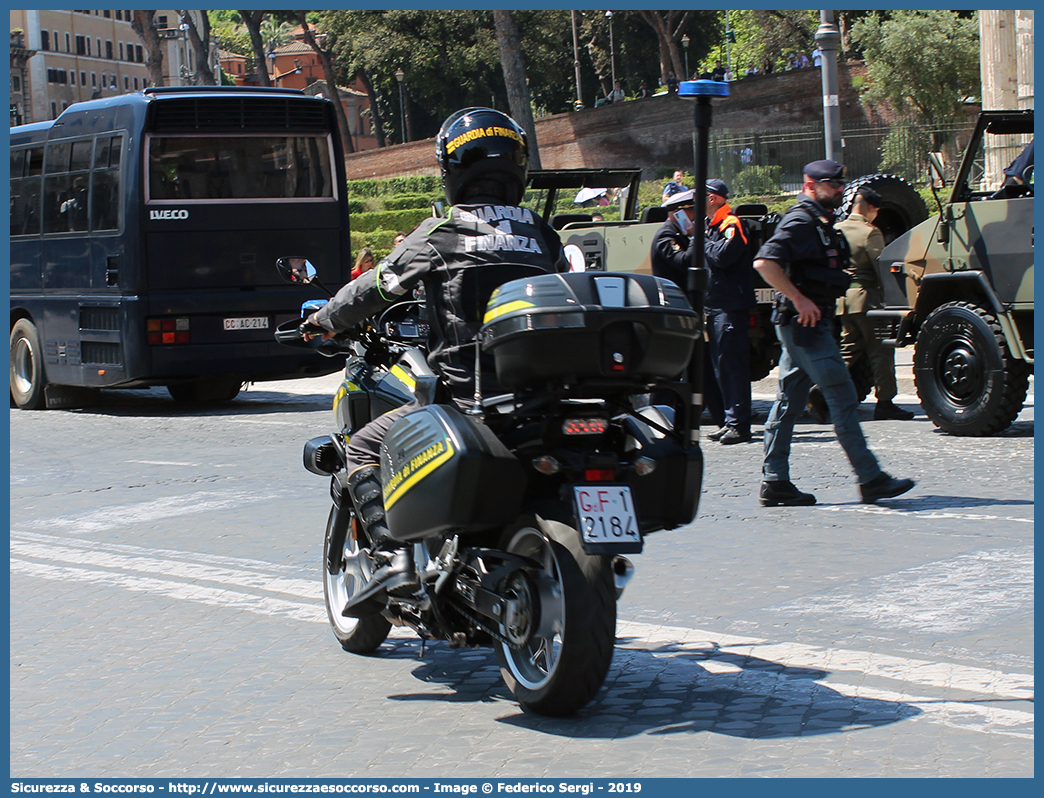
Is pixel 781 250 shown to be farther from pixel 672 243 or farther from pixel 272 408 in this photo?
pixel 272 408

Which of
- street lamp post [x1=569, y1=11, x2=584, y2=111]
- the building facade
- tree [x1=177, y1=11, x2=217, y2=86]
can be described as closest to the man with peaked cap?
tree [x1=177, y1=11, x2=217, y2=86]

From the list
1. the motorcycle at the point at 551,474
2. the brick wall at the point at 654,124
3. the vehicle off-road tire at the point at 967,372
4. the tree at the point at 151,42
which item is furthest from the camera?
the brick wall at the point at 654,124

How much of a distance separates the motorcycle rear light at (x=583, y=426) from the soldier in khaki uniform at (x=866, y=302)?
7.55 metres

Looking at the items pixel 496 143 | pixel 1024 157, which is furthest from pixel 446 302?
pixel 1024 157

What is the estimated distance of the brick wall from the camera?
58406 millimetres

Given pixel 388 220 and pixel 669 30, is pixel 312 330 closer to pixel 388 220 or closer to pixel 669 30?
pixel 388 220

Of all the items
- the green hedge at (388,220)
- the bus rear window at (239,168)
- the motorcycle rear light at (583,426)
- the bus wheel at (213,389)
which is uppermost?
the green hedge at (388,220)

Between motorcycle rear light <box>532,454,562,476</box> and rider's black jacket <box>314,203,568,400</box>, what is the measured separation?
1.04 ft

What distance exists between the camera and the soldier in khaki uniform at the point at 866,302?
463 inches

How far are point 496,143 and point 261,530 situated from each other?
12.3 feet

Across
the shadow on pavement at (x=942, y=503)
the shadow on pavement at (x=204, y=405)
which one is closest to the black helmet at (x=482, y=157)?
the shadow on pavement at (x=942, y=503)

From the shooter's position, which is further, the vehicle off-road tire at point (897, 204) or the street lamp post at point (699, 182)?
the vehicle off-road tire at point (897, 204)

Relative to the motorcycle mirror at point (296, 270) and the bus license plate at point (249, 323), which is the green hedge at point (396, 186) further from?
the motorcycle mirror at point (296, 270)

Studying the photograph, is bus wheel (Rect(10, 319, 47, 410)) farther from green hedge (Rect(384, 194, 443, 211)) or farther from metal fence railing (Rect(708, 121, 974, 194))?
green hedge (Rect(384, 194, 443, 211))
